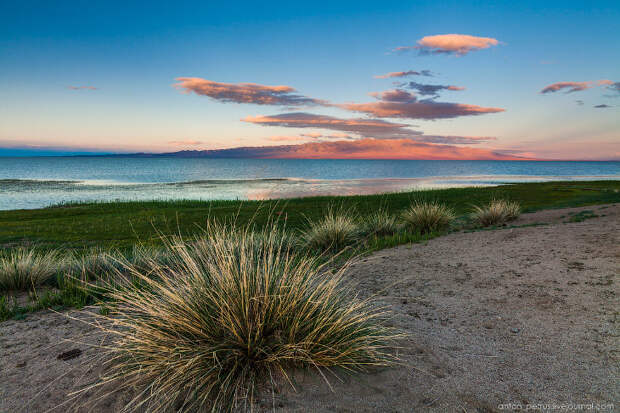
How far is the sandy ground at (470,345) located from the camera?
2715mm

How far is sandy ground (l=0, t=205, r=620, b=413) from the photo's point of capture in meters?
2.71

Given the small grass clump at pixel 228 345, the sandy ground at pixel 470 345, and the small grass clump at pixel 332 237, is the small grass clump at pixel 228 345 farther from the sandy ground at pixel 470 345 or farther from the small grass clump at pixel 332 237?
the small grass clump at pixel 332 237

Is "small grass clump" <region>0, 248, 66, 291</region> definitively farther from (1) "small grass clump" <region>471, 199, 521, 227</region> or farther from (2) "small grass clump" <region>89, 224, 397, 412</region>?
(1) "small grass clump" <region>471, 199, 521, 227</region>

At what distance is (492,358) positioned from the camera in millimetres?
3281

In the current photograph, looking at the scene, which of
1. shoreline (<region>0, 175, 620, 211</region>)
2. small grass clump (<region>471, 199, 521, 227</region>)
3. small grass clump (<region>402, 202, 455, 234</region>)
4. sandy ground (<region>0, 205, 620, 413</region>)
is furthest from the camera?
shoreline (<region>0, 175, 620, 211</region>)

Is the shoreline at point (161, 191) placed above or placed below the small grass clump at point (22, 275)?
below

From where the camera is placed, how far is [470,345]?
3557 mm

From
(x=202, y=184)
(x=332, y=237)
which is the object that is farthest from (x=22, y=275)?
(x=202, y=184)

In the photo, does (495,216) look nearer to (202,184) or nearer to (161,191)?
(161,191)

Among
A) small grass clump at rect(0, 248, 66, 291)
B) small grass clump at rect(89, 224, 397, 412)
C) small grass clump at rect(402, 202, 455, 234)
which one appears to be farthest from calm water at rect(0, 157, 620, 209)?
small grass clump at rect(89, 224, 397, 412)

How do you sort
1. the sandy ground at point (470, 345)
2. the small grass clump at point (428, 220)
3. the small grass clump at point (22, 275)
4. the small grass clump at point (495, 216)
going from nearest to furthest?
the sandy ground at point (470, 345)
the small grass clump at point (22, 275)
the small grass clump at point (428, 220)
the small grass clump at point (495, 216)

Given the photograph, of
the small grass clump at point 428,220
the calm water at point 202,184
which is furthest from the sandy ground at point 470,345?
the calm water at point 202,184

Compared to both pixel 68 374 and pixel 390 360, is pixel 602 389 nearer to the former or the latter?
pixel 390 360

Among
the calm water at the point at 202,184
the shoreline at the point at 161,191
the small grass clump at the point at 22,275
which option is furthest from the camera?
the calm water at the point at 202,184
